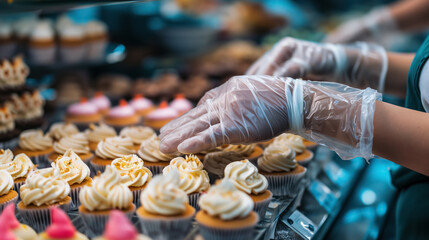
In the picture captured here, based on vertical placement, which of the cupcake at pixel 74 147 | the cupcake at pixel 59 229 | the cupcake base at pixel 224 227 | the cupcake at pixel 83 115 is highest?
the cupcake at pixel 59 229

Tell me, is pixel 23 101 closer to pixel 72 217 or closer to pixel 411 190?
pixel 72 217

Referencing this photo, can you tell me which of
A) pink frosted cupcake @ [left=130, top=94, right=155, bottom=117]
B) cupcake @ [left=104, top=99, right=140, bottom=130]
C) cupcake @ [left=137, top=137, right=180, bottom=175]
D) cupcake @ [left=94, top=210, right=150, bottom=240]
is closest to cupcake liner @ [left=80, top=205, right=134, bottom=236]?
cupcake @ [left=94, top=210, right=150, bottom=240]

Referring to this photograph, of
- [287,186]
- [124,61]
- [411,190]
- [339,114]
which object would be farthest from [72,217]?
[124,61]

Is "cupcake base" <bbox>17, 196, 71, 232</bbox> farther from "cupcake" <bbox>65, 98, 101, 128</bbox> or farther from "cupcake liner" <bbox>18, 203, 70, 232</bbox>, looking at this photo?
"cupcake" <bbox>65, 98, 101, 128</bbox>

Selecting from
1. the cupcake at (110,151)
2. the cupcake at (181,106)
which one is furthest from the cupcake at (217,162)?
the cupcake at (181,106)

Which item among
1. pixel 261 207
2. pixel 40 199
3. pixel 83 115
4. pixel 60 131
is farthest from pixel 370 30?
pixel 40 199

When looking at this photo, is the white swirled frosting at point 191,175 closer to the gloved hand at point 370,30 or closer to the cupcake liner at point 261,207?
the cupcake liner at point 261,207
